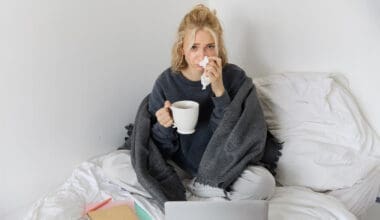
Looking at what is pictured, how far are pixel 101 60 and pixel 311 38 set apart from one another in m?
0.76

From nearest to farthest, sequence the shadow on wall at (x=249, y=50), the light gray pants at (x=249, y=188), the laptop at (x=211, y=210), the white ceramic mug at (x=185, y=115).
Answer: the laptop at (x=211, y=210)
the white ceramic mug at (x=185, y=115)
the light gray pants at (x=249, y=188)
the shadow on wall at (x=249, y=50)

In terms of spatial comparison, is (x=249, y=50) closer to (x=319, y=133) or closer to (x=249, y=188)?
(x=319, y=133)

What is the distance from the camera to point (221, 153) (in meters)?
1.38

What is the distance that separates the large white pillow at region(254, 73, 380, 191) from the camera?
144 cm

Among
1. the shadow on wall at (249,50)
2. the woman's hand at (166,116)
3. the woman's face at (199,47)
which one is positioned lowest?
the woman's hand at (166,116)

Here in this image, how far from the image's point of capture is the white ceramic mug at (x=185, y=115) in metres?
1.22

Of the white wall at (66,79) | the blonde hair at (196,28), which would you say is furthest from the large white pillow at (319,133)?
the white wall at (66,79)

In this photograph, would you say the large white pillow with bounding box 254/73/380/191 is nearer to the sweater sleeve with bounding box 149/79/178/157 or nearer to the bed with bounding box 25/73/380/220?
the bed with bounding box 25/73/380/220

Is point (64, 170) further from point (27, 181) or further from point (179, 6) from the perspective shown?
point (179, 6)

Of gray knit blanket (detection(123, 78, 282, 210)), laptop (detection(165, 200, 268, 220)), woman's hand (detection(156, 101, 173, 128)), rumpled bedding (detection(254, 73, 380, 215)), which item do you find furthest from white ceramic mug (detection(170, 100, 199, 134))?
rumpled bedding (detection(254, 73, 380, 215))

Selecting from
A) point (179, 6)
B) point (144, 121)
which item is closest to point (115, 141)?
point (144, 121)

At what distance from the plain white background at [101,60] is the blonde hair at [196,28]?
1.01 ft

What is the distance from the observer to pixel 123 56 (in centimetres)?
169

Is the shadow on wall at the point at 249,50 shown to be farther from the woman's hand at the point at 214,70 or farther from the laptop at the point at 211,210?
the laptop at the point at 211,210
